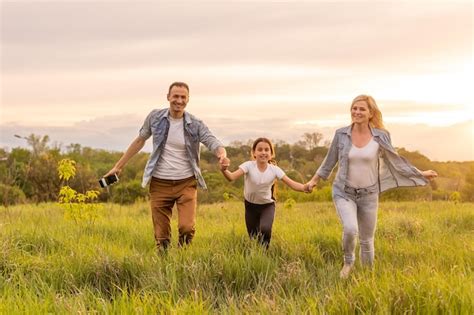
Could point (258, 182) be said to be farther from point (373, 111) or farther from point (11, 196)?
point (11, 196)

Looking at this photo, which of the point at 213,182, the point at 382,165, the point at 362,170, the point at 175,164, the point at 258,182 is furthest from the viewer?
the point at 213,182

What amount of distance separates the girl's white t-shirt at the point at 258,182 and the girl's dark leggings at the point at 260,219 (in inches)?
2.9

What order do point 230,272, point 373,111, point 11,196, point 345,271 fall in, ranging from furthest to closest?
point 11,196 → point 373,111 → point 345,271 → point 230,272

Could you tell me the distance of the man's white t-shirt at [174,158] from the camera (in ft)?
23.1

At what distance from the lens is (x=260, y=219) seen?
687 cm

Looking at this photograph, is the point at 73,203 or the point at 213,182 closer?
the point at 73,203

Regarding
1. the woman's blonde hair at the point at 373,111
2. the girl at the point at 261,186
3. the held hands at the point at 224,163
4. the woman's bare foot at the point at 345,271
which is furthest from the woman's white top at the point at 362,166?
the held hands at the point at 224,163

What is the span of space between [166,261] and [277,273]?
1171 mm

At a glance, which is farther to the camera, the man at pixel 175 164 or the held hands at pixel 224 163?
the man at pixel 175 164

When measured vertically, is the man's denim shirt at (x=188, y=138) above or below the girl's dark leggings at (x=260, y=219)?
above

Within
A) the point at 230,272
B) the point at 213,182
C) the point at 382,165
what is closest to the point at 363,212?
the point at 382,165

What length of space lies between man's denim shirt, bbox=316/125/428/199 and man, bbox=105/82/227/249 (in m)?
1.40

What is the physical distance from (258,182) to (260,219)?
460 mm

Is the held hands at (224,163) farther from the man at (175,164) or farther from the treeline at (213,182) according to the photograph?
the treeline at (213,182)
